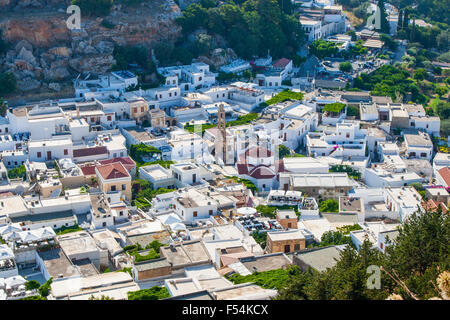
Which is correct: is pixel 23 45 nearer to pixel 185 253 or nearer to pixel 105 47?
pixel 105 47

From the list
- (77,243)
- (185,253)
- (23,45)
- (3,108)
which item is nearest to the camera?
(185,253)

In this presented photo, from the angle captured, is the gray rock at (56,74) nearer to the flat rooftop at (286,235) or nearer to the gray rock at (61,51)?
the gray rock at (61,51)

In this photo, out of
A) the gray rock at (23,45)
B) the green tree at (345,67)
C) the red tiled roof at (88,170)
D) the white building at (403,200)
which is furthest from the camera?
the green tree at (345,67)

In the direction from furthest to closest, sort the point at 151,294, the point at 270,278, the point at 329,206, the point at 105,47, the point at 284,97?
the point at 105,47
the point at 284,97
the point at 329,206
the point at 270,278
the point at 151,294

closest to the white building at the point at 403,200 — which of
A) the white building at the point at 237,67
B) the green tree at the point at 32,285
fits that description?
the green tree at the point at 32,285

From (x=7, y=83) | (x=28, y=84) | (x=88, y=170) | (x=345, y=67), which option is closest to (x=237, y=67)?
(x=345, y=67)
